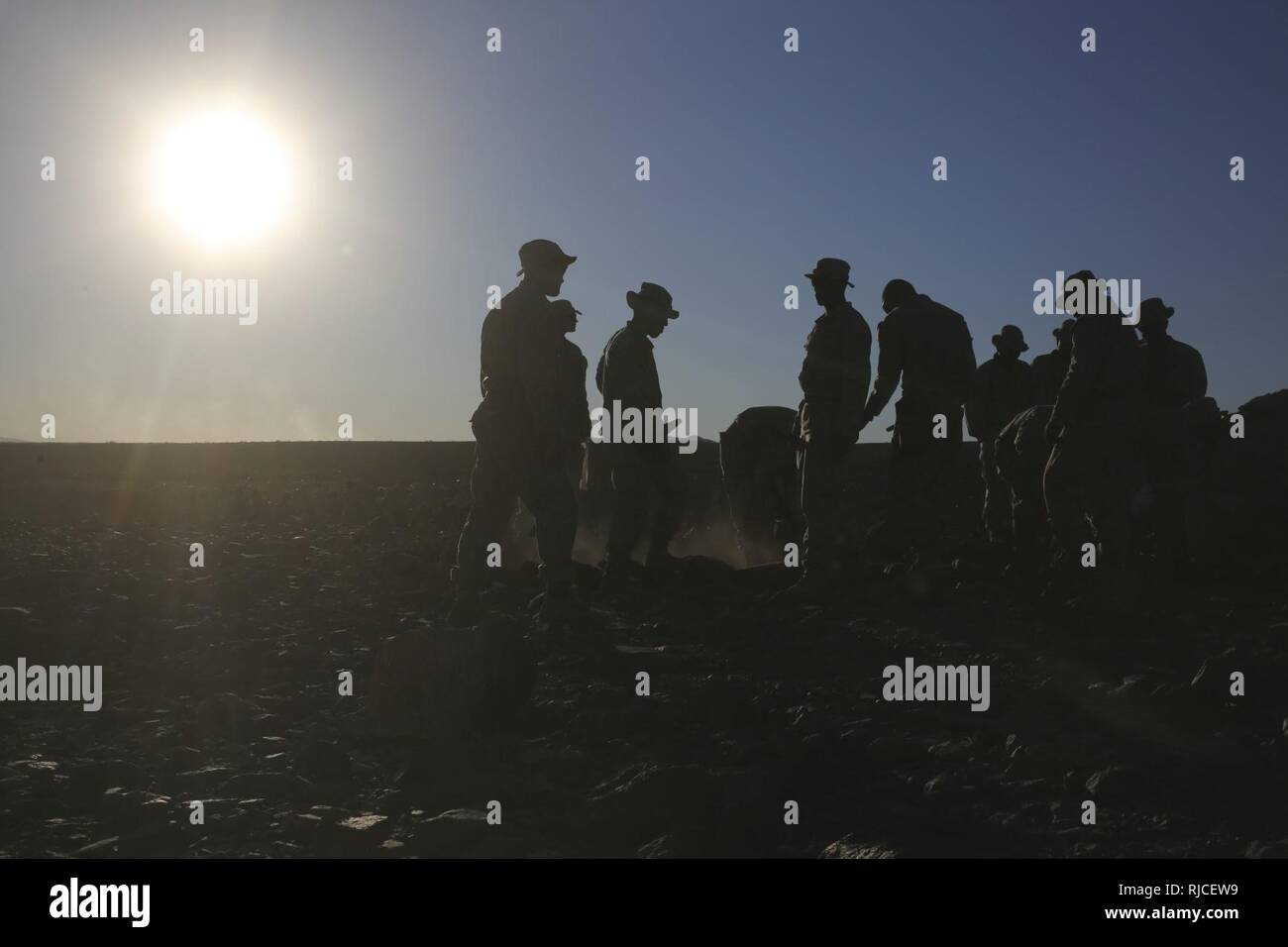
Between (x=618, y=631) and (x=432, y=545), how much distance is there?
4.51 m

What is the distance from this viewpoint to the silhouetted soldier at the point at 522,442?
839cm

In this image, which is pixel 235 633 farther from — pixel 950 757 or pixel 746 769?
pixel 950 757

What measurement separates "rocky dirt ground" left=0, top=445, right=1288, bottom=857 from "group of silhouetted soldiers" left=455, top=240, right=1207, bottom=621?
0.58 meters

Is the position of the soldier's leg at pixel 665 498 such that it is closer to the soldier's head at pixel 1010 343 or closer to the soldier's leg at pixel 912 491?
the soldier's leg at pixel 912 491

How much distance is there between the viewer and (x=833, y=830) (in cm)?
456

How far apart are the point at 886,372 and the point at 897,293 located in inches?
28.0

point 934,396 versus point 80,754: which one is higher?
point 934,396

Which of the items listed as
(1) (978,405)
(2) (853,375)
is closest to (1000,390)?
(1) (978,405)

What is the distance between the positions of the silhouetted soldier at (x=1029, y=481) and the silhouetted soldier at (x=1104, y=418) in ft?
5.44

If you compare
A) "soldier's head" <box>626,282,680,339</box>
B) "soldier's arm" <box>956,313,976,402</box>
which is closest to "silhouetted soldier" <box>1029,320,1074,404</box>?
"soldier's arm" <box>956,313,976,402</box>

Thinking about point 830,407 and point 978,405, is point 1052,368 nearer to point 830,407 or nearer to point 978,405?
point 978,405

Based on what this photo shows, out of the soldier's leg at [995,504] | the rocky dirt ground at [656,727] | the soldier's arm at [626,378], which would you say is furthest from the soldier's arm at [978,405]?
the soldier's arm at [626,378]
